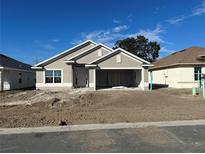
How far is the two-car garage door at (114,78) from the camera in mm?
26188

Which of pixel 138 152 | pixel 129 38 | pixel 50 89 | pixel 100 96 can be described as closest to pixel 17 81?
pixel 50 89

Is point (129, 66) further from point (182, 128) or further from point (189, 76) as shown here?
point (182, 128)

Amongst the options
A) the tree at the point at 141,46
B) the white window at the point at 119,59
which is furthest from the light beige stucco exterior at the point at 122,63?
the tree at the point at 141,46

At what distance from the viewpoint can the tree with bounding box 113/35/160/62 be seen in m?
57.6

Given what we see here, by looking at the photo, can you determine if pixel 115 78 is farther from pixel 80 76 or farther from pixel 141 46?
pixel 141 46

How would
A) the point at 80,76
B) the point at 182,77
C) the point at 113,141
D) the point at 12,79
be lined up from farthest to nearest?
the point at 12,79, the point at 80,76, the point at 182,77, the point at 113,141

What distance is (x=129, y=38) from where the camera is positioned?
58188 millimetres

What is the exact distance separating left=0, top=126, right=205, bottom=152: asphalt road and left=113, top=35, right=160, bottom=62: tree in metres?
52.0

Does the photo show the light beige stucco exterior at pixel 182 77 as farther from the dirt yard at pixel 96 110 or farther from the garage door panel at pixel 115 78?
the dirt yard at pixel 96 110

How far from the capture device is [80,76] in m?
24.6

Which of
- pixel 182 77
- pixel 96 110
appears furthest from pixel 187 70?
pixel 96 110

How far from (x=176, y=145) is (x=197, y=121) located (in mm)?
3404

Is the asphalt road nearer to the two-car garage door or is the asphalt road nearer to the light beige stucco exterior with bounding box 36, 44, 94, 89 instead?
the light beige stucco exterior with bounding box 36, 44, 94, 89

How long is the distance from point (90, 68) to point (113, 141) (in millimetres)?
16033
